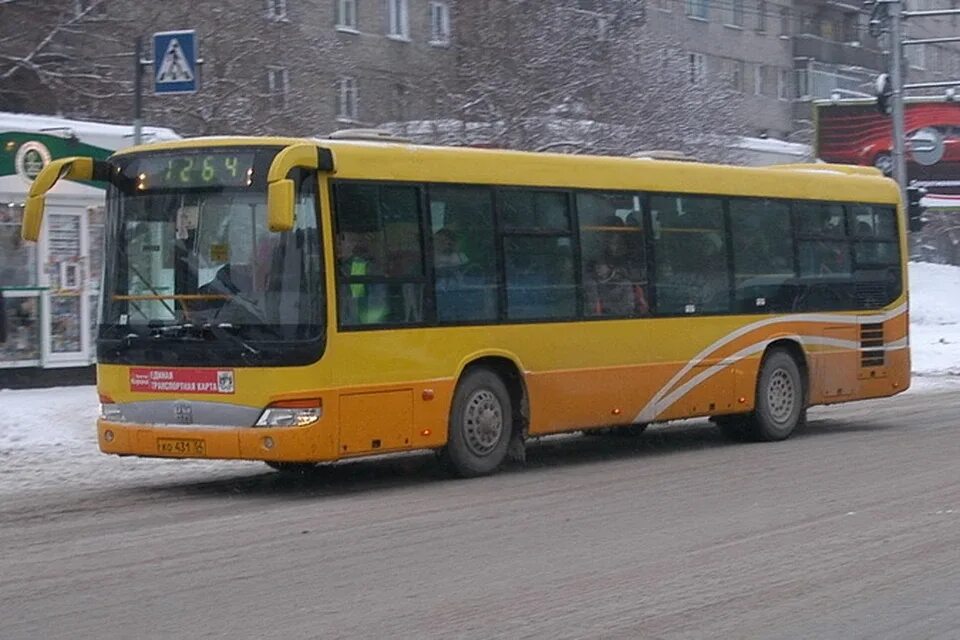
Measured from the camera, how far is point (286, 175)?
12.6m

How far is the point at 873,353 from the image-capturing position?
1917cm

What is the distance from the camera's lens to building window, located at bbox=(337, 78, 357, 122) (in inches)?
1657

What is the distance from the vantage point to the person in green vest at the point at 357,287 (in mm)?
13234

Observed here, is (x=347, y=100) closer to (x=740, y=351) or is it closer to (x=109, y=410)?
(x=740, y=351)

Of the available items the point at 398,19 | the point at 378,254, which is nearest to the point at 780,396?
the point at 378,254

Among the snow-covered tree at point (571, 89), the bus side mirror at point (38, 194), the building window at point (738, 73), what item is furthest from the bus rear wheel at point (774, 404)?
the building window at point (738, 73)

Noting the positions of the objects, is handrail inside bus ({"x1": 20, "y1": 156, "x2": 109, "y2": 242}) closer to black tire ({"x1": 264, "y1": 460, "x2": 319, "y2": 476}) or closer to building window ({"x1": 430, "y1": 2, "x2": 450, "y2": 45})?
black tire ({"x1": 264, "y1": 460, "x2": 319, "y2": 476})

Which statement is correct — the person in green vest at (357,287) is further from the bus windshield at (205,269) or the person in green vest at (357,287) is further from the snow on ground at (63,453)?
the snow on ground at (63,453)

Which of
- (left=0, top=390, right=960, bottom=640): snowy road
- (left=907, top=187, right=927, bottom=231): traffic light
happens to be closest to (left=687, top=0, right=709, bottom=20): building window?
(left=907, top=187, right=927, bottom=231): traffic light

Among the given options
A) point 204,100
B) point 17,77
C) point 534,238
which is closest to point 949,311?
point 204,100

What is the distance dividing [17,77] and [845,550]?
25423 mm

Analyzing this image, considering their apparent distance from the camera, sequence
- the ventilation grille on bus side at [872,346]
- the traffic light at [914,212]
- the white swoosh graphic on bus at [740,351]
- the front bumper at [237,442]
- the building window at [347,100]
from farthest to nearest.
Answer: the building window at [347,100]
the traffic light at [914,212]
the ventilation grille on bus side at [872,346]
the white swoosh graphic on bus at [740,351]
the front bumper at [237,442]

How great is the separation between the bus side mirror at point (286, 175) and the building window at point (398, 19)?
121 feet

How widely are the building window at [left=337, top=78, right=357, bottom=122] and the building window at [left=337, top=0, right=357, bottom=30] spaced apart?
4343 millimetres
